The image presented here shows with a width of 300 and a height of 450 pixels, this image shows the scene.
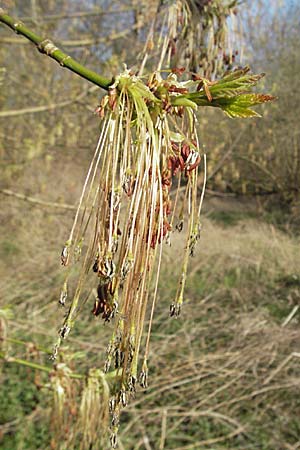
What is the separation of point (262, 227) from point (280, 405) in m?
3.33

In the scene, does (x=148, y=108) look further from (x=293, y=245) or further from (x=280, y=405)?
(x=293, y=245)

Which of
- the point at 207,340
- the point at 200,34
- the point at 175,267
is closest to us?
the point at 200,34

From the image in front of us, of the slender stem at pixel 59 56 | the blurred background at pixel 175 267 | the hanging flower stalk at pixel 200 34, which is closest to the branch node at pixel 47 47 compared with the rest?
the slender stem at pixel 59 56

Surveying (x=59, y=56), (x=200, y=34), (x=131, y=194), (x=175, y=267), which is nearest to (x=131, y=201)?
(x=131, y=194)

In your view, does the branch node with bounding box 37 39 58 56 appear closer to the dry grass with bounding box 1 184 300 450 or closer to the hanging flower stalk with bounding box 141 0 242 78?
the hanging flower stalk with bounding box 141 0 242 78

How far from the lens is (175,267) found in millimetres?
4309

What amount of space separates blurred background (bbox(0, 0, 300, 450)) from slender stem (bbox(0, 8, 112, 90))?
1.35 feet

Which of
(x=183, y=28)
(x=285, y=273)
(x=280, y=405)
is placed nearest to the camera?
(x=183, y=28)

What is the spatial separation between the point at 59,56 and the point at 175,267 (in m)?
3.85

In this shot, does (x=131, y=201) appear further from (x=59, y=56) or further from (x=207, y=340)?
(x=207, y=340)

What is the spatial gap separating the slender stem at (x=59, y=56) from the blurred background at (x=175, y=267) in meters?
0.41

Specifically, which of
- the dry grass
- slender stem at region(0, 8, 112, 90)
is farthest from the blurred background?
slender stem at region(0, 8, 112, 90)

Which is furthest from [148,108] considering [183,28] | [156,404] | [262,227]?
[262,227]

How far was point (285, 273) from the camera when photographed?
451 cm
